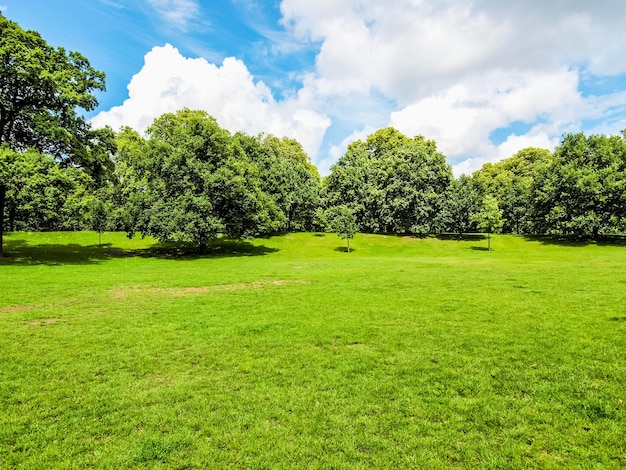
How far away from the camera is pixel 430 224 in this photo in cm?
5959

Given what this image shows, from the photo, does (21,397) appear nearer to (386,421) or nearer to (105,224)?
(386,421)

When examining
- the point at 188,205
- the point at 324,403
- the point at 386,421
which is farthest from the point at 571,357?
the point at 188,205

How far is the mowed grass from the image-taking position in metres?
5.38

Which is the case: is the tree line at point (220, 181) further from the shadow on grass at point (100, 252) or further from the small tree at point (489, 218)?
the shadow on grass at point (100, 252)

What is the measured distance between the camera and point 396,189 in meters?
61.4

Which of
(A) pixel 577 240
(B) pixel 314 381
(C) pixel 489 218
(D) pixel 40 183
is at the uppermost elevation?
(D) pixel 40 183

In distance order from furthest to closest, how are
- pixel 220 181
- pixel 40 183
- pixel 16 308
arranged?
pixel 220 181 → pixel 40 183 → pixel 16 308

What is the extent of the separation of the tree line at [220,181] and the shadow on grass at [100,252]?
8.57ft

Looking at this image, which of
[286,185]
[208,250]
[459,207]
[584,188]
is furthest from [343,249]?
[584,188]

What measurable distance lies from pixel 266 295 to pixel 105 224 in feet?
136

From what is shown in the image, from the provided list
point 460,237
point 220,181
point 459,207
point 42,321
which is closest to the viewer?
point 42,321

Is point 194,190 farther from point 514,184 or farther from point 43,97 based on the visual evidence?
point 514,184

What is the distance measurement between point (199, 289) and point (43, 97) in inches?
945

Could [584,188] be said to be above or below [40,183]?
above
